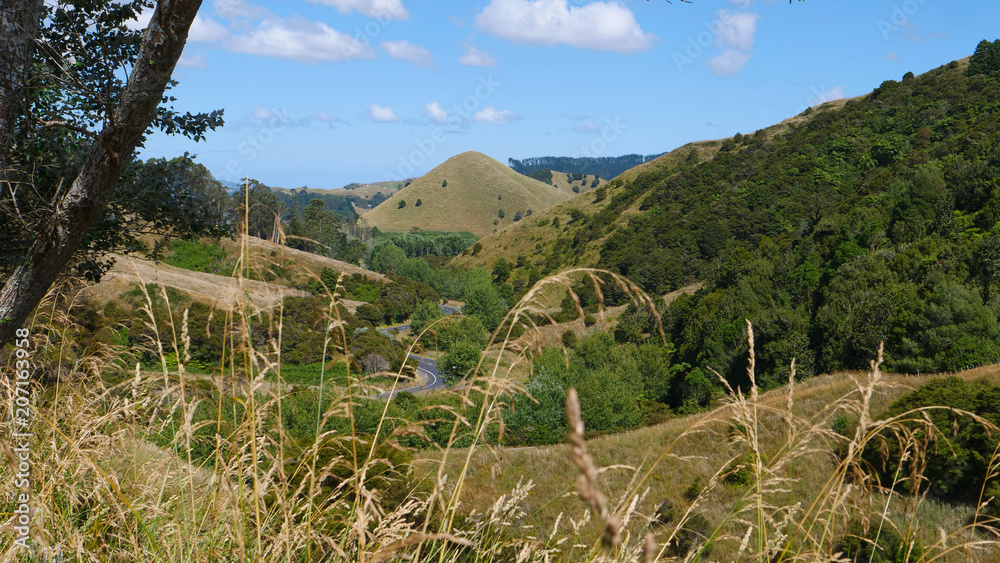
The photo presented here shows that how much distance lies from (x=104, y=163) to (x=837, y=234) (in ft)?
187

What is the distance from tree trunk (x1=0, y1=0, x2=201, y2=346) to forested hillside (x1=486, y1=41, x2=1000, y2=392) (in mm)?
37096

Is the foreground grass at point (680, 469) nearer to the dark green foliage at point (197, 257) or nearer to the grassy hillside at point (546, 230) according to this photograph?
the dark green foliage at point (197, 257)

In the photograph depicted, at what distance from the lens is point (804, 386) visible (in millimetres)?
27344

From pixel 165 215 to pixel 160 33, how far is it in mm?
3284

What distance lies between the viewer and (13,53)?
3.82 m

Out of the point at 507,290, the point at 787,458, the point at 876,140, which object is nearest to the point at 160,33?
the point at 787,458

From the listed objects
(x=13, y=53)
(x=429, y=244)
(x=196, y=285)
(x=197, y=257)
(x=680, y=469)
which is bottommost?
(x=680, y=469)

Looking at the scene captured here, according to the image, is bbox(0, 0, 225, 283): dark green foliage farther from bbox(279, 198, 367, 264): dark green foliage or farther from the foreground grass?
bbox(279, 198, 367, 264): dark green foliage

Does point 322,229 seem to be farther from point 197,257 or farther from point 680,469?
point 680,469

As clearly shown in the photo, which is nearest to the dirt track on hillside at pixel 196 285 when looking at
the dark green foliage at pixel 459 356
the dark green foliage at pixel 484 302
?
the dark green foliage at pixel 459 356

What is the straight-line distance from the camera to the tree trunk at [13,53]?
12.3ft

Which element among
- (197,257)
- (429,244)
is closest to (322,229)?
Answer: (197,257)

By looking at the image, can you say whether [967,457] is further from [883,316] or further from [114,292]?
[114,292]

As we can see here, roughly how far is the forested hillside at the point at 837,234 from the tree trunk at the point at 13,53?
3766 cm
